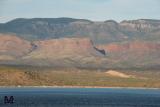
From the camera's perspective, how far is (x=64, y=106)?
174125 mm

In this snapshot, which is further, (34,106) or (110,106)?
(110,106)

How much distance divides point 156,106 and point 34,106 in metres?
38.6

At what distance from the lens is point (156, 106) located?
617 ft

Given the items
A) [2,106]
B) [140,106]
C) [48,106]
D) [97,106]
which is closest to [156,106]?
[140,106]

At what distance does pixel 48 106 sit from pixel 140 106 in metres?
30.0

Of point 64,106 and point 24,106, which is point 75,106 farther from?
point 24,106

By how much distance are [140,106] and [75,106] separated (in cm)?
2135

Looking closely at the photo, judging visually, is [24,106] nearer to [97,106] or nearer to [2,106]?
[2,106]

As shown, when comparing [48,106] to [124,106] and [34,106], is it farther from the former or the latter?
[124,106]

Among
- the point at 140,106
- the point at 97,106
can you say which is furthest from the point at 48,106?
the point at 140,106

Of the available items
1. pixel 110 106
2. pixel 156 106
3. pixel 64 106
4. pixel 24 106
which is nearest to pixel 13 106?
pixel 24 106

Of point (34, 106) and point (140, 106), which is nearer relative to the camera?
point (34, 106)

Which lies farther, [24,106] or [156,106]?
[156,106]

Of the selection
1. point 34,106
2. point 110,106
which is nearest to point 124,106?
point 110,106
